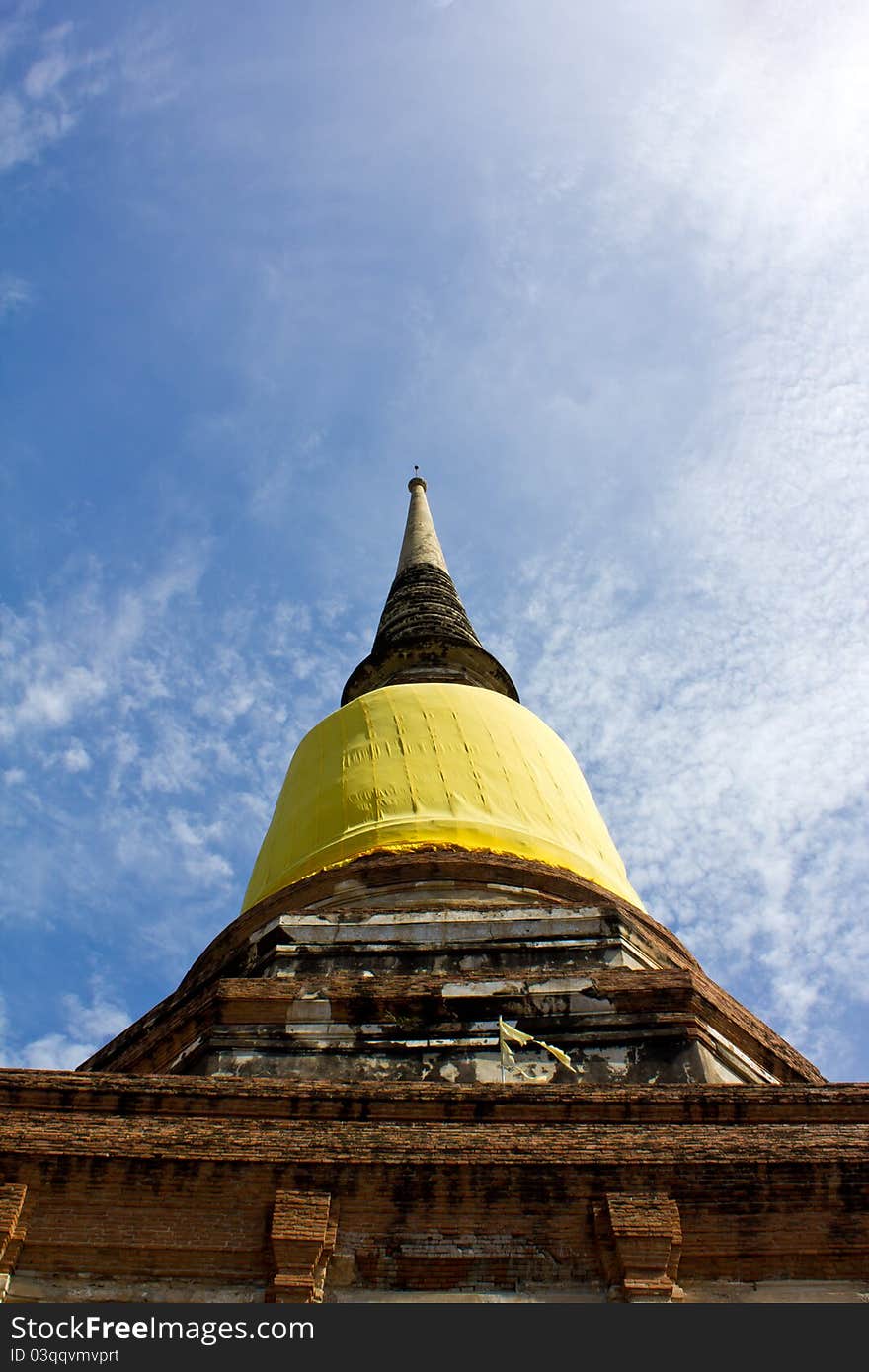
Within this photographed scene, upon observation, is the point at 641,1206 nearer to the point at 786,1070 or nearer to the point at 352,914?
the point at 786,1070

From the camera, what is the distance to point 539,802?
12.7 meters

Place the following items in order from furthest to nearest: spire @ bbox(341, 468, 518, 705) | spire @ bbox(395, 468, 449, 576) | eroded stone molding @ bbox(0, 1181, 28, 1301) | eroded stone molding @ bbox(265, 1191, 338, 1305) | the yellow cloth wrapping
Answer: spire @ bbox(395, 468, 449, 576), spire @ bbox(341, 468, 518, 705), the yellow cloth wrapping, eroded stone molding @ bbox(0, 1181, 28, 1301), eroded stone molding @ bbox(265, 1191, 338, 1305)

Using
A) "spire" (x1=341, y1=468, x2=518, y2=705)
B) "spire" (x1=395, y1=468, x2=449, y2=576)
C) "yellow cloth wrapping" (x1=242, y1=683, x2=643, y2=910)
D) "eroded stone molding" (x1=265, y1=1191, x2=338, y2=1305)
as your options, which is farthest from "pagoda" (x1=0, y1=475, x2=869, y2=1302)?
"spire" (x1=395, y1=468, x2=449, y2=576)

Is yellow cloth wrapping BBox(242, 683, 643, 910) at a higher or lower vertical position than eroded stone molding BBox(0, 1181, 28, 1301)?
higher

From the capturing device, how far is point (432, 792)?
12.2m

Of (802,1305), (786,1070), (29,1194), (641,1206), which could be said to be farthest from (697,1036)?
(29,1194)

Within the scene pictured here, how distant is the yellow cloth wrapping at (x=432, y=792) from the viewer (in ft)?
39.0

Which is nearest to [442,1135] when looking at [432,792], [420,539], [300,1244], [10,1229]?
[300,1244]

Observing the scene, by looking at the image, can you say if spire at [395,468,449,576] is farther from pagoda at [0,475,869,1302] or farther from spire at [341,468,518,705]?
pagoda at [0,475,869,1302]

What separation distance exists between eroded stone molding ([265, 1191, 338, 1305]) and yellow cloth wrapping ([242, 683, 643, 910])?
520cm

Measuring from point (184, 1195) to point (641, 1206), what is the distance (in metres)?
2.32

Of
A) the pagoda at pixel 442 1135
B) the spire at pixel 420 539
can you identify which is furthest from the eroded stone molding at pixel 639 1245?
the spire at pixel 420 539

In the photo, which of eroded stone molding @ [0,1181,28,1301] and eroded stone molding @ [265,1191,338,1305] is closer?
eroded stone molding @ [265,1191,338,1305]

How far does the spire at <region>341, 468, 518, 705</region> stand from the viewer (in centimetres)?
1667
